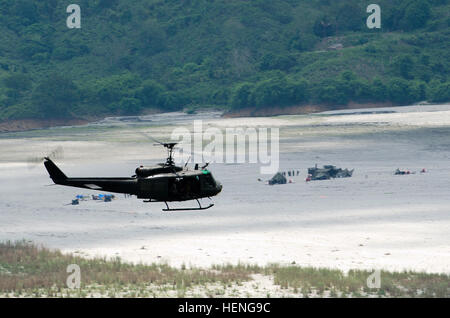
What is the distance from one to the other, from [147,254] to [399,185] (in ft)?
119

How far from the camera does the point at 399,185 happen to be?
9194cm

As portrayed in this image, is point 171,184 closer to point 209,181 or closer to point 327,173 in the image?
point 209,181

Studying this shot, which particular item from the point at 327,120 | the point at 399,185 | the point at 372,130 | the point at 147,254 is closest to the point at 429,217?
the point at 399,185

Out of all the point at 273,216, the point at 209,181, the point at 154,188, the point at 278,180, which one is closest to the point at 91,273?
the point at 154,188

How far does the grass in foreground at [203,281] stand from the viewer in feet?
178

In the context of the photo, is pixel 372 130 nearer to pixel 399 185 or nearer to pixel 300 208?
pixel 399 185

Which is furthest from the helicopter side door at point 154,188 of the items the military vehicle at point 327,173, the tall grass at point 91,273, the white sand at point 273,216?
the military vehicle at point 327,173

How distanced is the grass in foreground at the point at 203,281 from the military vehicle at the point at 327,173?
3918 centimetres

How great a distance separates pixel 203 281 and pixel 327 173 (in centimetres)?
4429

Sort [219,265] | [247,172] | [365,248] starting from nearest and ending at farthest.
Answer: [219,265]
[365,248]
[247,172]

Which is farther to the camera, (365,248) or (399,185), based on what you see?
(399,185)

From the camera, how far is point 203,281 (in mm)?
56781

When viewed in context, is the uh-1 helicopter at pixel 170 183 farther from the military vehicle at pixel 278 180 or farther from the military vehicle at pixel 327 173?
the military vehicle at pixel 327 173
